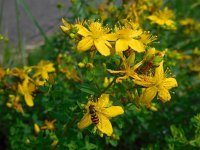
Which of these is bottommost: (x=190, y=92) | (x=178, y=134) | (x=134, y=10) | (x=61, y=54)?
A: (x=178, y=134)

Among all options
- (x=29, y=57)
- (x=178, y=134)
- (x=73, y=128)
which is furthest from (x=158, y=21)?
(x=29, y=57)

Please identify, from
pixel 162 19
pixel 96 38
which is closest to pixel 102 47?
pixel 96 38

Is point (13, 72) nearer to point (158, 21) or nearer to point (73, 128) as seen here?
point (73, 128)

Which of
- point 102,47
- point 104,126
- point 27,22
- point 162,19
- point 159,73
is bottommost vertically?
point 104,126

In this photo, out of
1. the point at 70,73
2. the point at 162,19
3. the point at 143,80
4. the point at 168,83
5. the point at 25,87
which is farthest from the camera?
the point at 162,19

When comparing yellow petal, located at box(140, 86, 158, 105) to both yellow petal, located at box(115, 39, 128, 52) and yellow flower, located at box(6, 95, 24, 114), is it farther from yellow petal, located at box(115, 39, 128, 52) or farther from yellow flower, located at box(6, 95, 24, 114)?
yellow flower, located at box(6, 95, 24, 114)

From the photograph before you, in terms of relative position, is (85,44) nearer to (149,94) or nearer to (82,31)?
(82,31)

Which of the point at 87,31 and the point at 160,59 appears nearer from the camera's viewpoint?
the point at 160,59

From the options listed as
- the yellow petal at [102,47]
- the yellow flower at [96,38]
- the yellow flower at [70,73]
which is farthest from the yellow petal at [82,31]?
the yellow flower at [70,73]
